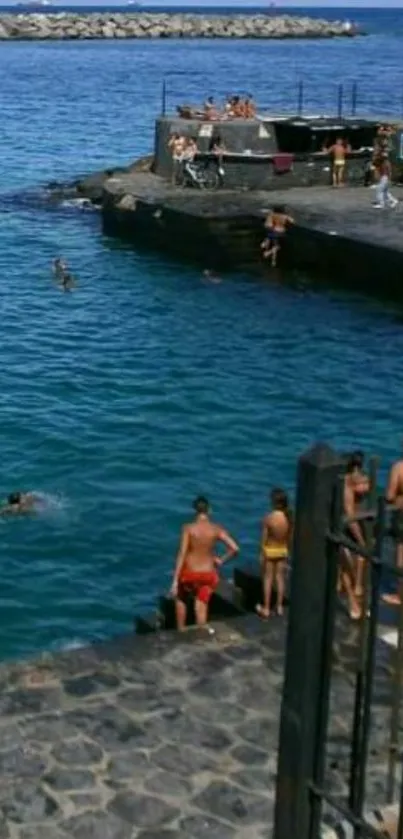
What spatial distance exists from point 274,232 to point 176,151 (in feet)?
22.2

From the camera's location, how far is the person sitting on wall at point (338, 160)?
4250cm

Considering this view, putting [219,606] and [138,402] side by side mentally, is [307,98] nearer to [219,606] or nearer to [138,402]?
[138,402]

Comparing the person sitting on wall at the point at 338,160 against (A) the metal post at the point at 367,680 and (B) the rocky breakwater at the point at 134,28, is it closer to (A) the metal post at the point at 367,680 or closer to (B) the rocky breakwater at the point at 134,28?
(A) the metal post at the point at 367,680

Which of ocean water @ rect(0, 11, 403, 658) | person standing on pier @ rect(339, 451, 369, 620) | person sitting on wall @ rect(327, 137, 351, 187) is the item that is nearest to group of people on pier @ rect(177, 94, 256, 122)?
person sitting on wall @ rect(327, 137, 351, 187)

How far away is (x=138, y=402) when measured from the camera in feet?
83.8

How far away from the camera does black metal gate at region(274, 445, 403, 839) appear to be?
629 cm

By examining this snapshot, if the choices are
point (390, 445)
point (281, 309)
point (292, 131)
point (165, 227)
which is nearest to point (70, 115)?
point (292, 131)

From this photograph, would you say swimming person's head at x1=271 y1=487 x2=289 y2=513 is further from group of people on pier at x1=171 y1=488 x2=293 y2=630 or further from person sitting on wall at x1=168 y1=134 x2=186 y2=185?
person sitting on wall at x1=168 y1=134 x2=186 y2=185

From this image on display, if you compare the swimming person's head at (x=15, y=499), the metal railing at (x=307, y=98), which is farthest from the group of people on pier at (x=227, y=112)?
the metal railing at (x=307, y=98)

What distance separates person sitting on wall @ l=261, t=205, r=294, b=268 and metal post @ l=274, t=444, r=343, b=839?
2990 cm

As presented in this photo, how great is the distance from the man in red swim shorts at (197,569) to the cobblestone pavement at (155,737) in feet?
1.77

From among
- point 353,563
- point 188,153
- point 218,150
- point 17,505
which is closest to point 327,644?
point 353,563

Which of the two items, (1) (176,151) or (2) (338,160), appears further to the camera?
(2) (338,160)

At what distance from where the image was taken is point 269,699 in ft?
39.5
